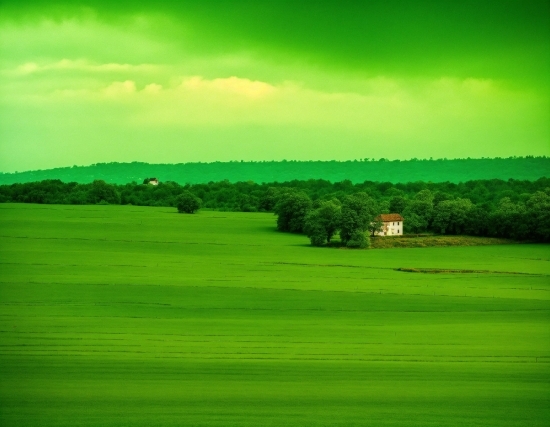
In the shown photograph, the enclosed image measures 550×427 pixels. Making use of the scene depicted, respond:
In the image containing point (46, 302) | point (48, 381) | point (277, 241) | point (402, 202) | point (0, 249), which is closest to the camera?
point (48, 381)

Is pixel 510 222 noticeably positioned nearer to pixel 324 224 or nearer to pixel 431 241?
pixel 431 241

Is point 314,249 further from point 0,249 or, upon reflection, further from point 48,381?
point 48,381

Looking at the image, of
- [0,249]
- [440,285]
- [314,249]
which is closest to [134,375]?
[440,285]

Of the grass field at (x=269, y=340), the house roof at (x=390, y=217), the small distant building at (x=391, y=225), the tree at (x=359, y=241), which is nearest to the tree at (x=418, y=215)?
the house roof at (x=390, y=217)

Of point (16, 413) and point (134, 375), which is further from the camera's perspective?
point (134, 375)

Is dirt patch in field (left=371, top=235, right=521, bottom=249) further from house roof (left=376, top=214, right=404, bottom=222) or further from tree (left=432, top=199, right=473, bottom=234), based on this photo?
house roof (left=376, top=214, right=404, bottom=222)

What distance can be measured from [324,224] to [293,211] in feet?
47.4

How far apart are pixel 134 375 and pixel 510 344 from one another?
1698 centimetres

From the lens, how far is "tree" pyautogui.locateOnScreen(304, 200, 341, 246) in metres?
78.2

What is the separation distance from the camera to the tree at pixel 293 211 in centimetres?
9169

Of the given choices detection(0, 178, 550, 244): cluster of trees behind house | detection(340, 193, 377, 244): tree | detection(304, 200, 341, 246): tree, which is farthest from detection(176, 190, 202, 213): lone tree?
detection(340, 193, 377, 244): tree

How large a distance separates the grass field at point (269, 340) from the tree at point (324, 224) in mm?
10665

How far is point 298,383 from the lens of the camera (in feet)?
85.5

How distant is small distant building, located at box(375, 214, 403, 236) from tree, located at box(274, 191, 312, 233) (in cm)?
958
